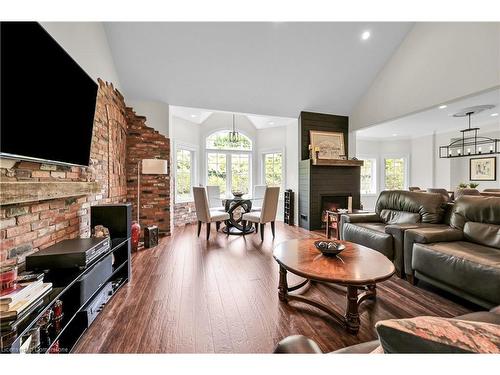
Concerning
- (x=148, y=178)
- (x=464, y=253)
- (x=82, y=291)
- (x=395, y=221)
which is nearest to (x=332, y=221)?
(x=395, y=221)

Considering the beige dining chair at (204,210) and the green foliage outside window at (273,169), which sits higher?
the green foliage outside window at (273,169)

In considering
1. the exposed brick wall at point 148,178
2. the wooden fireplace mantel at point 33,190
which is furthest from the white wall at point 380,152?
the wooden fireplace mantel at point 33,190

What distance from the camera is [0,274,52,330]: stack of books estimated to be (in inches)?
41.1

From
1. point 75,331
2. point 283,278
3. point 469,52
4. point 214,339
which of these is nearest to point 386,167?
point 469,52

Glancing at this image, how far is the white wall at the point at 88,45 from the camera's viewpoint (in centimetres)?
201

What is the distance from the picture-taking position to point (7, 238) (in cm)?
147

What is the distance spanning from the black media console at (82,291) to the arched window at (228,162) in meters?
3.89

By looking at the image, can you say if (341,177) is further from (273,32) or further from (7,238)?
(7,238)

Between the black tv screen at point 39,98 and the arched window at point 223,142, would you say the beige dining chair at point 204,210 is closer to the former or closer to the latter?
the black tv screen at point 39,98

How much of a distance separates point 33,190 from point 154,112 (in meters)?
3.32

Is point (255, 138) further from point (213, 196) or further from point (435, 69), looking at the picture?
point (435, 69)

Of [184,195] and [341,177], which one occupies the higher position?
[341,177]

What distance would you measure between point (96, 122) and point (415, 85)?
4966 millimetres
